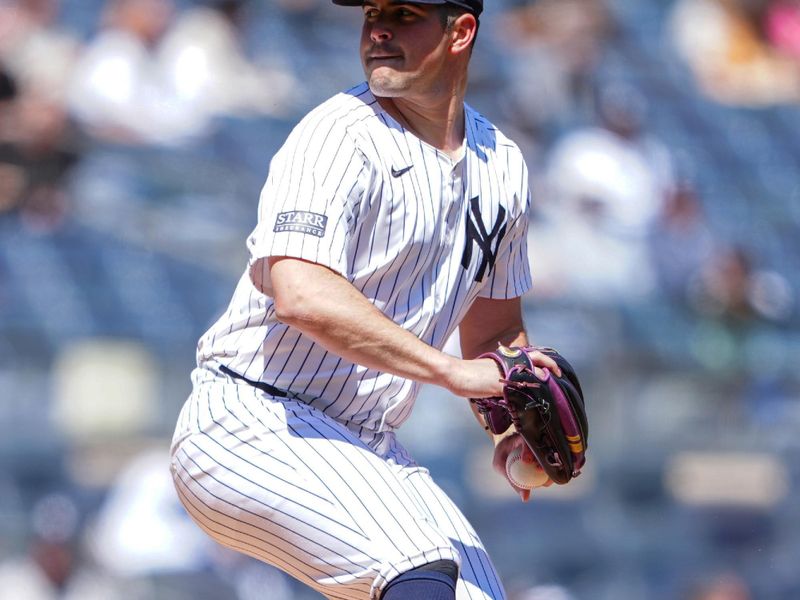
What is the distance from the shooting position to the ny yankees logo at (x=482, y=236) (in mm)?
2643

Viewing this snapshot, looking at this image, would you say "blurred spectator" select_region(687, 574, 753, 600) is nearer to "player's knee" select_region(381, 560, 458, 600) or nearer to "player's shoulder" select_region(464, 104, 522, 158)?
"player's shoulder" select_region(464, 104, 522, 158)

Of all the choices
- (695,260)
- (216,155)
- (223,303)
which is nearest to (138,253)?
(223,303)

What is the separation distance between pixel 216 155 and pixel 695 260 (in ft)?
8.08

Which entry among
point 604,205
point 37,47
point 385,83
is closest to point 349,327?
point 385,83

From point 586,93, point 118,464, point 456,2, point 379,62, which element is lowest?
point 118,464

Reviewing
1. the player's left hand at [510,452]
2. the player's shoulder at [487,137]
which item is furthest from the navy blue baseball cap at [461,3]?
the player's left hand at [510,452]

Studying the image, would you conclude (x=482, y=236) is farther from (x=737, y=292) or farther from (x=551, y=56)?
(x=551, y=56)

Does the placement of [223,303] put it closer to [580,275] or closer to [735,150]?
[580,275]

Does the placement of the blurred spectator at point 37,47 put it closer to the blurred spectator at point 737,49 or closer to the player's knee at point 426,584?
the blurred spectator at point 737,49

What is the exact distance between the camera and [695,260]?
6938mm

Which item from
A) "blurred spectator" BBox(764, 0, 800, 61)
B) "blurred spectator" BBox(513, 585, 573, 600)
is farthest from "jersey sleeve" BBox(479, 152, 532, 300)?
"blurred spectator" BBox(764, 0, 800, 61)

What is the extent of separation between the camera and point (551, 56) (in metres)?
8.22

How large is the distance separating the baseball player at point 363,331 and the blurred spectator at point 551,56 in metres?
5.06

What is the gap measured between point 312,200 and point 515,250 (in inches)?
25.4
